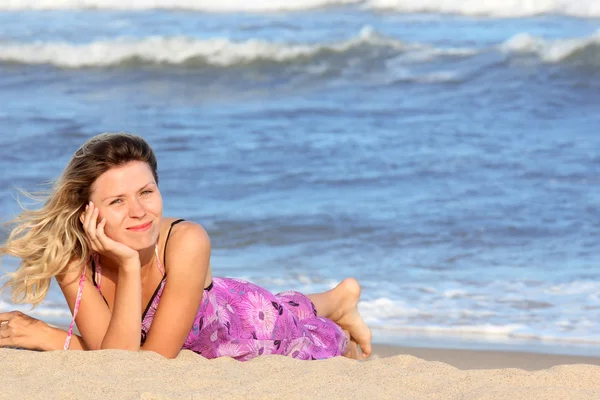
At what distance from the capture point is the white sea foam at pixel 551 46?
12820mm

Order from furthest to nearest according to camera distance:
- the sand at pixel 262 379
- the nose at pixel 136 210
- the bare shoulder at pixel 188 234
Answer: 1. the bare shoulder at pixel 188 234
2. the nose at pixel 136 210
3. the sand at pixel 262 379

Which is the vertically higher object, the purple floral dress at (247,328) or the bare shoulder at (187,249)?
the bare shoulder at (187,249)

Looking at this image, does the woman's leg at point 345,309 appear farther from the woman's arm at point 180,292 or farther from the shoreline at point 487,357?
the woman's arm at point 180,292

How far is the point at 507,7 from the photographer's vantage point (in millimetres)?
16672

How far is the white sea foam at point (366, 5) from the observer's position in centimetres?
1638

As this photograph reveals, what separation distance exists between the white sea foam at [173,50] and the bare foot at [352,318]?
32.7 ft

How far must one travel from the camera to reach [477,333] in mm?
4840

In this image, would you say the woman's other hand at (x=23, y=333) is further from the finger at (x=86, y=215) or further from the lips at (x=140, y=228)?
the lips at (x=140, y=228)

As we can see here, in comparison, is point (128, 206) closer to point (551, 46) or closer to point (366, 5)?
point (551, 46)

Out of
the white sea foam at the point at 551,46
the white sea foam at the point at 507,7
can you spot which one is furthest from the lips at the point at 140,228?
the white sea foam at the point at 507,7

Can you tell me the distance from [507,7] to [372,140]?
26.6 feet

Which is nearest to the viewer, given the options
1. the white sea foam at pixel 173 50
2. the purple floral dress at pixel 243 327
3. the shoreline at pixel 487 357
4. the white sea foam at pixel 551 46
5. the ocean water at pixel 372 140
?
the purple floral dress at pixel 243 327

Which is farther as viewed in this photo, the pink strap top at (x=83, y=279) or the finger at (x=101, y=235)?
the pink strap top at (x=83, y=279)

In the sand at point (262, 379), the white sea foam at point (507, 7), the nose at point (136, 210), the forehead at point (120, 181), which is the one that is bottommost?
the sand at point (262, 379)
